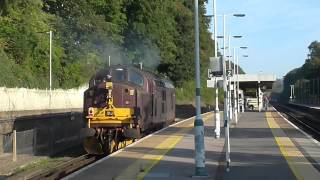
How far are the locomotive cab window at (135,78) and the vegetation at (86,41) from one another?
50.8ft

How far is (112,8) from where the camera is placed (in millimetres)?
70750

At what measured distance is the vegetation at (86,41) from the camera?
55250 mm

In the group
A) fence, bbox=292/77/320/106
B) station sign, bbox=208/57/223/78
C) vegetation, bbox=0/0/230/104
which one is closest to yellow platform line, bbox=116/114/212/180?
station sign, bbox=208/57/223/78

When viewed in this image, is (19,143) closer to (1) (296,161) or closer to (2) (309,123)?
(1) (296,161)

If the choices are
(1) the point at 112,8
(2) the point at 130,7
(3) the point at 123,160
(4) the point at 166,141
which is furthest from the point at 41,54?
(3) the point at 123,160

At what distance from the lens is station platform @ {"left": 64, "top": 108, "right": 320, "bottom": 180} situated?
50.3ft

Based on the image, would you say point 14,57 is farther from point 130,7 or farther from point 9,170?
point 9,170

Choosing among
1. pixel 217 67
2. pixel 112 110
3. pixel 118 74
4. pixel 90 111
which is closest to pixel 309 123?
pixel 118 74

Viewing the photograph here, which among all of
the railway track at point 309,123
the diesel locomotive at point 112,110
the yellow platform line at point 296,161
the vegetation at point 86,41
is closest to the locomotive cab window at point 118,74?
the diesel locomotive at point 112,110

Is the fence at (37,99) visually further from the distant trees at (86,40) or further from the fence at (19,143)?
the fence at (19,143)

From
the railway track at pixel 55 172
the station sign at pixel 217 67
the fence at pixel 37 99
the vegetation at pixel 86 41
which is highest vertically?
the vegetation at pixel 86 41

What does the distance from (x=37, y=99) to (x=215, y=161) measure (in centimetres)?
3133

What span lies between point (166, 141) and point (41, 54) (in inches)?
1591

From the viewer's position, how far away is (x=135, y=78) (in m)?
25.6
